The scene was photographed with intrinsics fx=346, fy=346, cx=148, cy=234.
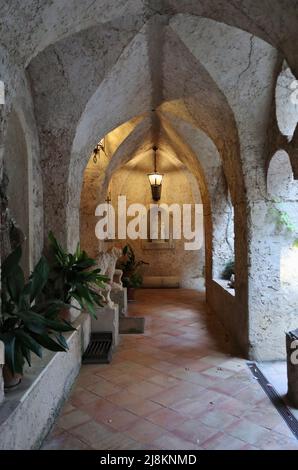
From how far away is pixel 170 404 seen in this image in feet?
9.80

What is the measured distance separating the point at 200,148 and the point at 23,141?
3569mm

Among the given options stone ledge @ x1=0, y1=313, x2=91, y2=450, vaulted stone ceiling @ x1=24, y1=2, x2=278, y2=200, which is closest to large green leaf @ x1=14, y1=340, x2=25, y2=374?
stone ledge @ x1=0, y1=313, x2=91, y2=450

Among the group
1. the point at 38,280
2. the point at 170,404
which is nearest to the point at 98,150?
the point at 38,280

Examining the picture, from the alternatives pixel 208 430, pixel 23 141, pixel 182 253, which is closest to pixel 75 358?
pixel 208 430

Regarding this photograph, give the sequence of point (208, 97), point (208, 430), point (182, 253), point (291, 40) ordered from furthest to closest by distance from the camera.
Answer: point (182, 253) < point (208, 97) < point (208, 430) < point (291, 40)

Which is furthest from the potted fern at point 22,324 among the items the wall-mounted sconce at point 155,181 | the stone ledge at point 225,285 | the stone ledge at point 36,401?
the wall-mounted sconce at point 155,181

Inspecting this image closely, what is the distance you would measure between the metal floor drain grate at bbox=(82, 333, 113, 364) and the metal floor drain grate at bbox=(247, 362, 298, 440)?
166 centimetres

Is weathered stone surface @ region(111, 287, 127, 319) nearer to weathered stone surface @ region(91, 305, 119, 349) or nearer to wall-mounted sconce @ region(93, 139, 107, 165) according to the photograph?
weathered stone surface @ region(91, 305, 119, 349)

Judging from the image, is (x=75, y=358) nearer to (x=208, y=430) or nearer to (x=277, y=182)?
(x=208, y=430)

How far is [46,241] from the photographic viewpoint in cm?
379

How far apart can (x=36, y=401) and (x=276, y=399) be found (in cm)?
207

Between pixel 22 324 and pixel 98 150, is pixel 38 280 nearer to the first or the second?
pixel 22 324

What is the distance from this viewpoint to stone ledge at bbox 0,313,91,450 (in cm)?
189
